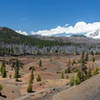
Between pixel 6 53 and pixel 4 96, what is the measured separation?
508 feet

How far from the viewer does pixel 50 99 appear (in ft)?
131

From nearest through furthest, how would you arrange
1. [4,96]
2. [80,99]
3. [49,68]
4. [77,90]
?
[80,99] → [77,90] → [4,96] → [49,68]

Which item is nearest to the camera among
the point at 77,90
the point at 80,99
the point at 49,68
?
the point at 80,99

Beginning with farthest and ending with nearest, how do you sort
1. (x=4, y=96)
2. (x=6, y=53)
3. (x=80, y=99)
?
(x=6, y=53) → (x=4, y=96) → (x=80, y=99)

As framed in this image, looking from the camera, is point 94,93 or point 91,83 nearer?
point 94,93

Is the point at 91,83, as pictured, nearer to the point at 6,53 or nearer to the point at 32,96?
the point at 32,96

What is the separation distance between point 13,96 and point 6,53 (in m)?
153

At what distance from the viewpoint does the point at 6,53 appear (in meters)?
196

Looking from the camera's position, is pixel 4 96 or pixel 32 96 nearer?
pixel 32 96

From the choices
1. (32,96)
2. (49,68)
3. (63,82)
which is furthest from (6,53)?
(32,96)

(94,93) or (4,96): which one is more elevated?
(94,93)

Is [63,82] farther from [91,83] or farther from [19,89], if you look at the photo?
[91,83]

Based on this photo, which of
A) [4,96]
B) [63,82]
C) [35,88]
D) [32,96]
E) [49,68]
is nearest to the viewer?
[32,96]

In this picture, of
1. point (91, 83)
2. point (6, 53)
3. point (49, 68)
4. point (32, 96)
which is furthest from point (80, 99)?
point (6, 53)
